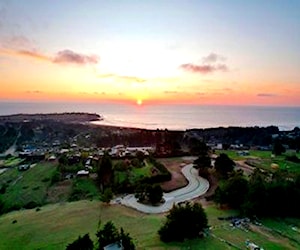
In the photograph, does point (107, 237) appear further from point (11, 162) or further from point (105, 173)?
point (11, 162)

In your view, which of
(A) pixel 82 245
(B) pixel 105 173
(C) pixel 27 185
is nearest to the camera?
(A) pixel 82 245

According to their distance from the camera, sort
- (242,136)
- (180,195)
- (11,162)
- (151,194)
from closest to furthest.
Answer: (151,194) < (180,195) < (11,162) < (242,136)

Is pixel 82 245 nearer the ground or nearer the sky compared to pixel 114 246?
nearer the sky

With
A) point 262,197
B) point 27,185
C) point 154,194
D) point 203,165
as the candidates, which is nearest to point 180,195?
point 154,194

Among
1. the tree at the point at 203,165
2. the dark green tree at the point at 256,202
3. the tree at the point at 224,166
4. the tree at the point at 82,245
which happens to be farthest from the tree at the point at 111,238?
the tree at the point at 203,165

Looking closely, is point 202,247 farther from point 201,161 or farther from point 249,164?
point 249,164

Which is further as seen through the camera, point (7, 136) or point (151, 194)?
point (7, 136)
